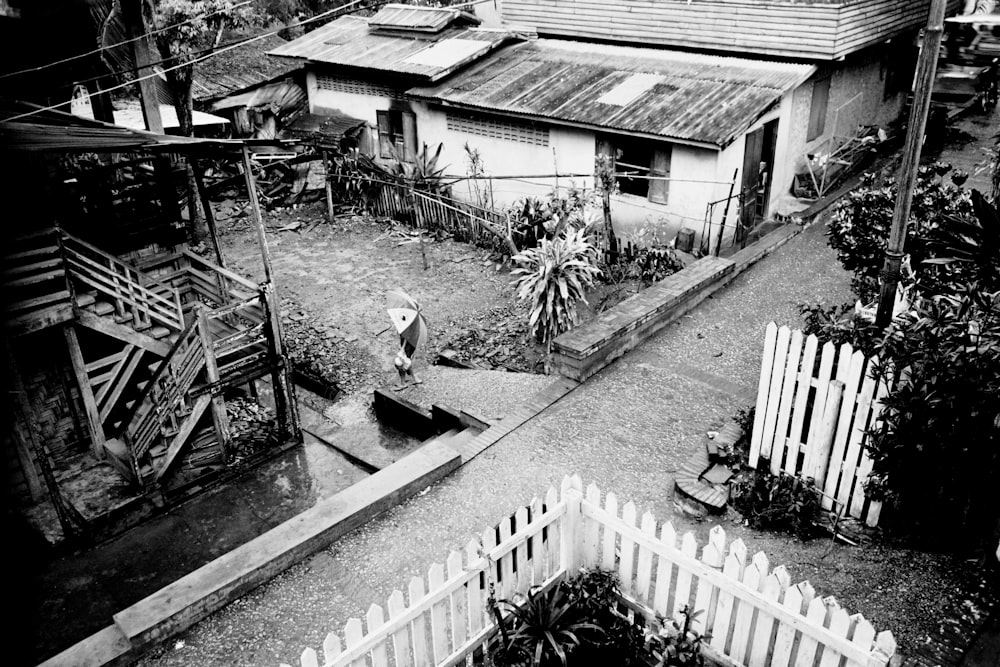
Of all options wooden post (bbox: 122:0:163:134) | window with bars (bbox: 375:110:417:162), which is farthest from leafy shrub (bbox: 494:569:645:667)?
window with bars (bbox: 375:110:417:162)

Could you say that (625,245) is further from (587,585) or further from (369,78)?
(587,585)

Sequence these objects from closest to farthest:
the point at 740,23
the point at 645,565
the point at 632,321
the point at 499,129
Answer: the point at 645,565, the point at 632,321, the point at 740,23, the point at 499,129

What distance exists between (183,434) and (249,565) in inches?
191

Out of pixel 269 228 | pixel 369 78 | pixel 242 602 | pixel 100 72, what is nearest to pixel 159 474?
pixel 242 602

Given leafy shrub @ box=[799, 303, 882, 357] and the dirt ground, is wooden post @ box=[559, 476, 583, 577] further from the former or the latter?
the dirt ground

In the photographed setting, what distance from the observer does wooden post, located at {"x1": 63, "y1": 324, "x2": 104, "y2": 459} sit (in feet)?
33.3

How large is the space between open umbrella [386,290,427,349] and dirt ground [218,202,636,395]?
1.04 meters

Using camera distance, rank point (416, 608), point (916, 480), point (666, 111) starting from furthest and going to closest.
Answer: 1. point (666, 111)
2. point (916, 480)
3. point (416, 608)

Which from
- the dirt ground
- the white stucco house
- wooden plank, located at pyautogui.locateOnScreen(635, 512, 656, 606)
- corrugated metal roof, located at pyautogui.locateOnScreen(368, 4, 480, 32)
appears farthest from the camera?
corrugated metal roof, located at pyautogui.locateOnScreen(368, 4, 480, 32)

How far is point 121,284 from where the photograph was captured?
10.9 m

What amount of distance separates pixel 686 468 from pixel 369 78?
16916mm

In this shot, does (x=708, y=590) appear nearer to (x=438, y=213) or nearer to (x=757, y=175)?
(x=757, y=175)

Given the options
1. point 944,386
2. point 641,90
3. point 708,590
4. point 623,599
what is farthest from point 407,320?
point 641,90

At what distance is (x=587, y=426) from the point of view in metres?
8.39
